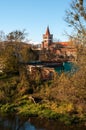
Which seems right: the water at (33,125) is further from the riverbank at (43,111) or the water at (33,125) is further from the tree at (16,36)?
the tree at (16,36)

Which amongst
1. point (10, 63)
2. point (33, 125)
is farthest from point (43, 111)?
point (10, 63)

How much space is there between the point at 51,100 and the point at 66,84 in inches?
316

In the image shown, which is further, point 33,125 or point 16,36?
point 16,36

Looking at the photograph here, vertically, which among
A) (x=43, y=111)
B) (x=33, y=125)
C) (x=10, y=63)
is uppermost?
(x=10, y=63)

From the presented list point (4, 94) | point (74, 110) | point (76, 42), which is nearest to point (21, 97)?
point (4, 94)

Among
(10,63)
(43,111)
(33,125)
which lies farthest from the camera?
(10,63)

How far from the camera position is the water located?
22547 millimetres

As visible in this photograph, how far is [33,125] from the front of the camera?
2330cm

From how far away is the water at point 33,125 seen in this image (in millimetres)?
22547

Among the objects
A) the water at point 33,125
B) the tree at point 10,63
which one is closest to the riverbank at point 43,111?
the water at point 33,125

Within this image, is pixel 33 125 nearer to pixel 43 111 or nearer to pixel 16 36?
pixel 43 111

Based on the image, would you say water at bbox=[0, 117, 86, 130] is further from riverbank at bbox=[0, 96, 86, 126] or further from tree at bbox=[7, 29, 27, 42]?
tree at bbox=[7, 29, 27, 42]

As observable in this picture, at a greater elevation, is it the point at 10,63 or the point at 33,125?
the point at 10,63

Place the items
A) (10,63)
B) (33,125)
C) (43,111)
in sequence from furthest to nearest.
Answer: (10,63) < (43,111) < (33,125)
